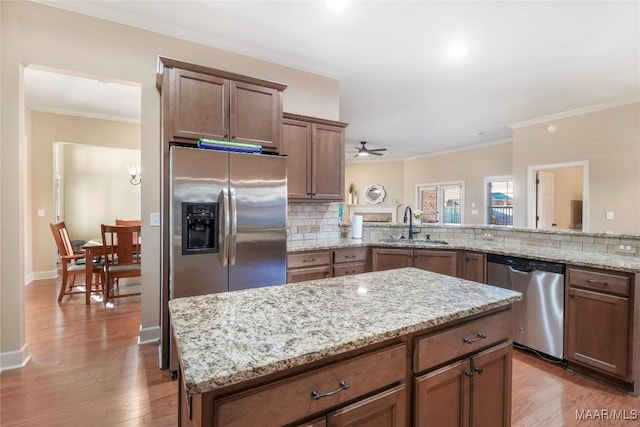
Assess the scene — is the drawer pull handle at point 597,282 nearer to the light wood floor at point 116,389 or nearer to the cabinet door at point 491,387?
the light wood floor at point 116,389

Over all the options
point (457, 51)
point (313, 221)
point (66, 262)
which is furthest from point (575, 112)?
point (66, 262)

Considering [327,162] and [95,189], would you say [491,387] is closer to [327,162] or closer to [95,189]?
[327,162]

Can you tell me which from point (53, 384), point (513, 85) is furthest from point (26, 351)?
point (513, 85)

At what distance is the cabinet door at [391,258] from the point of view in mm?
3439

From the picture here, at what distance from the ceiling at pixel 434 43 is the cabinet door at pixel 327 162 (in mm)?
766

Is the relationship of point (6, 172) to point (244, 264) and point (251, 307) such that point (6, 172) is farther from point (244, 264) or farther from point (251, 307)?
point (251, 307)

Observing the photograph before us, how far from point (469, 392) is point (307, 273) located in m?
1.95

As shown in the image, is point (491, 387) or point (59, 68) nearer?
point (491, 387)

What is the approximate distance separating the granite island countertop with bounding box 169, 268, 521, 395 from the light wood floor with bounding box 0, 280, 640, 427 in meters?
1.14

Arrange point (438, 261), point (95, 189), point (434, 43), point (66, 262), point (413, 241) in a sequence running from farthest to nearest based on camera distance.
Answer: point (95, 189) → point (66, 262) → point (413, 241) → point (438, 261) → point (434, 43)

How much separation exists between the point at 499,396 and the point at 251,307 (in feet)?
4.03

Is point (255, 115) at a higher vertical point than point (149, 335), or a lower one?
higher

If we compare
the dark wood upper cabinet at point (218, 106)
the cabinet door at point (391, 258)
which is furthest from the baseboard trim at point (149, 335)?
the cabinet door at point (391, 258)

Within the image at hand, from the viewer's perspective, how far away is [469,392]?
130 cm
